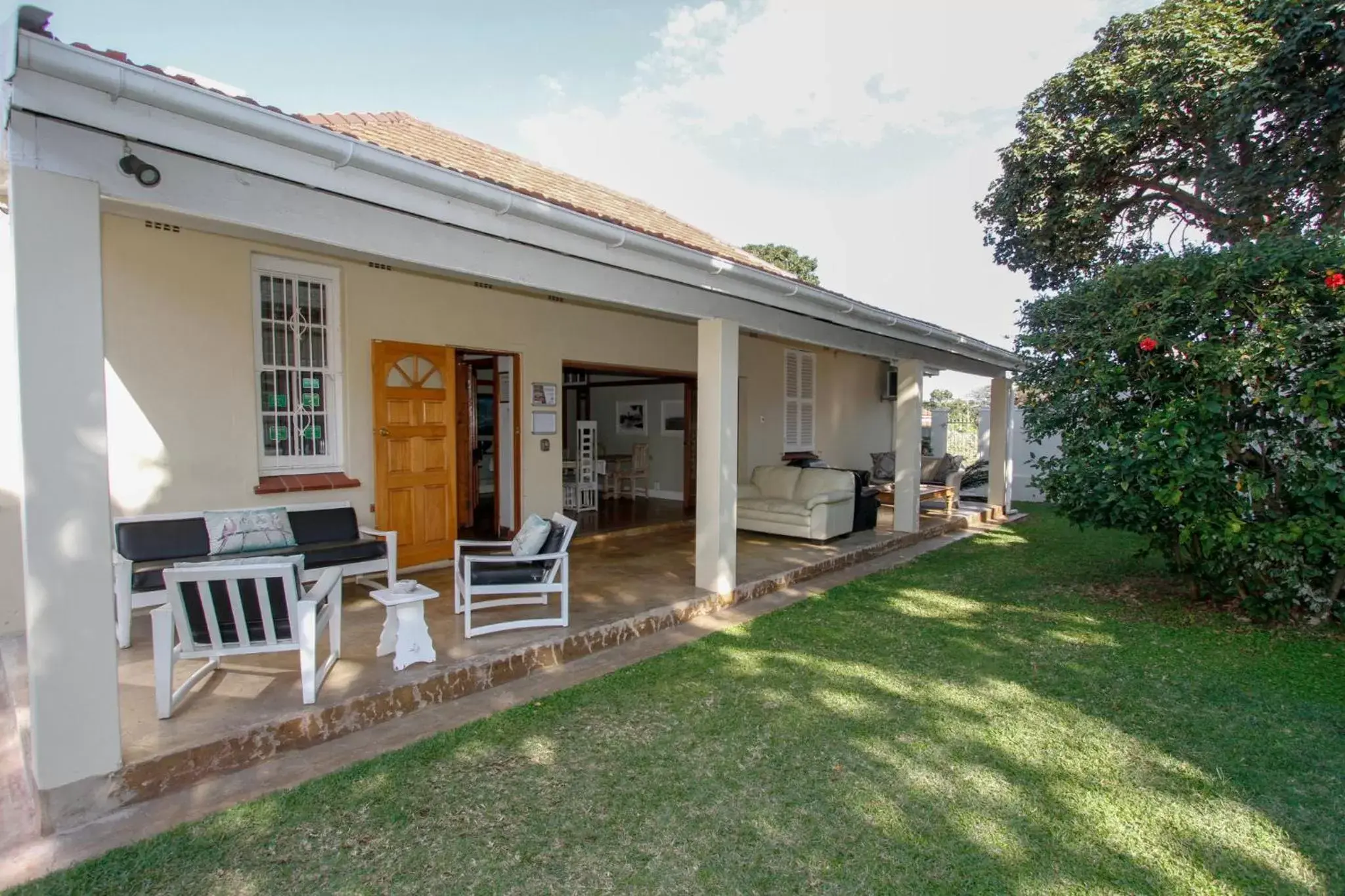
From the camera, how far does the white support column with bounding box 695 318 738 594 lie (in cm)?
602

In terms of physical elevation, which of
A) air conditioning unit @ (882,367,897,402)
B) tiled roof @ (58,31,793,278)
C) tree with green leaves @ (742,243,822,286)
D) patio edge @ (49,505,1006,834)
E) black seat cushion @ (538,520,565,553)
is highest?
tree with green leaves @ (742,243,822,286)

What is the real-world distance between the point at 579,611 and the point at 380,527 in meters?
2.47

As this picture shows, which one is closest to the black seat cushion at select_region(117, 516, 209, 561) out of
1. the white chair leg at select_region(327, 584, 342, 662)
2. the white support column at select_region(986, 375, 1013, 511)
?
the white chair leg at select_region(327, 584, 342, 662)

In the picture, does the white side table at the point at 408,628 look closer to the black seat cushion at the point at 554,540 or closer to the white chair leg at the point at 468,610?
the white chair leg at the point at 468,610

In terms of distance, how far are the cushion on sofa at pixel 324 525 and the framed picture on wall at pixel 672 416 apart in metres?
7.52

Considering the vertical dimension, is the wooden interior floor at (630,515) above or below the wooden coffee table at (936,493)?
below

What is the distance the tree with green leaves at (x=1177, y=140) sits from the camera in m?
8.63

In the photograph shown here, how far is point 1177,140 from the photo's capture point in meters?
11.4

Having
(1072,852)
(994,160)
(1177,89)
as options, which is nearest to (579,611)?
(1072,852)

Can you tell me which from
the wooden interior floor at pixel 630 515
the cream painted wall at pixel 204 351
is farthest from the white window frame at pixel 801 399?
the cream painted wall at pixel 204 351

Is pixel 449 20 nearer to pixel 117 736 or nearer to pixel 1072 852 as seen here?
pixel 117 736

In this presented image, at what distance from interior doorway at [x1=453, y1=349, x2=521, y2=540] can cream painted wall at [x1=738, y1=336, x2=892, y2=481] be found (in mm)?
3706

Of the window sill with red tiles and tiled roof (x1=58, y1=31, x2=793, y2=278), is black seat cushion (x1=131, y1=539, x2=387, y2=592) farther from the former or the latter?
tiled roof (x1=58, y1=31, x2=793, y2=278)

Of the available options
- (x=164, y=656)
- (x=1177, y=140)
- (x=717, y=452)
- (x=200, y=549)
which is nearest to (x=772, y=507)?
(x=717, y=452)
